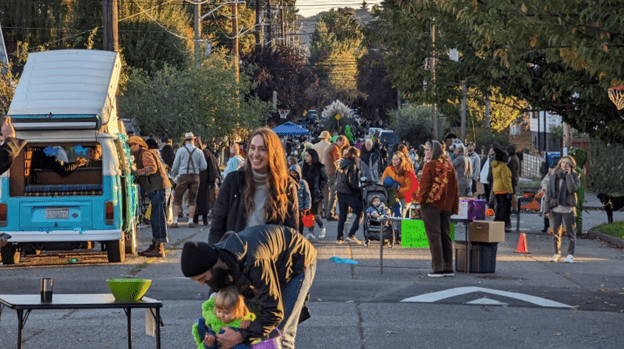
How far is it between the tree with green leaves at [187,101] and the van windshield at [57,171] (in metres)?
17.2

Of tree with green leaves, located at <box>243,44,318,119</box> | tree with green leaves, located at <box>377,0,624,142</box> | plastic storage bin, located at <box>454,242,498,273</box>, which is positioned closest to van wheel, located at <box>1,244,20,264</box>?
plastic storage bin, located at <box>454,242,498,273</box>

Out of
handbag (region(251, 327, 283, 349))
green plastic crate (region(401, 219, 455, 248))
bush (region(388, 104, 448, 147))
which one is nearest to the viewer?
handbag (region(251, 327, 283, 349))

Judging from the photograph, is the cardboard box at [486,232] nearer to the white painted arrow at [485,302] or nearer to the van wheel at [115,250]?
the white painted arrow at [485,302]

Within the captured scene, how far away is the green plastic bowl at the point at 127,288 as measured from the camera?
640 cm

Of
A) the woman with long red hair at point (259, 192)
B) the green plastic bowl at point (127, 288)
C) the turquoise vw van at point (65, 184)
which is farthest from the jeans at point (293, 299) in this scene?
the turquoise vw van at point (65, 184)

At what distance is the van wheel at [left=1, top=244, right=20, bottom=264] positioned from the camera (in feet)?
47.1

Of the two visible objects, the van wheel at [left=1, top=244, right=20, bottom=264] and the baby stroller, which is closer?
the van wheel at [left=1, top=244, right=20, bottom=264]

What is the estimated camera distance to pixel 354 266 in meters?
14.6

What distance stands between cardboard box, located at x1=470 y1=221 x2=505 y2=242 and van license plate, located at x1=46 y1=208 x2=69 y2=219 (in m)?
5.61

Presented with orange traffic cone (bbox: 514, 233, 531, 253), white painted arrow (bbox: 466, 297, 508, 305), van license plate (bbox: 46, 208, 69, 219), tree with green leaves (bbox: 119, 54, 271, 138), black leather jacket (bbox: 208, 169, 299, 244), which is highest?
tree with green leaves (bbox: 119, 54, 271, 138)

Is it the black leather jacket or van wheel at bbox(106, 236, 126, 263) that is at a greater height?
the black leather jacket

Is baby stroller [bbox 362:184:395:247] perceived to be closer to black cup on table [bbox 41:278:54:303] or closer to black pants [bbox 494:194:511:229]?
black pants [bbox 494:194:511:229]

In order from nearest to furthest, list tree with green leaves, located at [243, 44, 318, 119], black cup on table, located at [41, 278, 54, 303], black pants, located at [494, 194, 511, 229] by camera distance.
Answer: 1. black cup on table, located at [41, 278, 54, 303]
2. black pants, located at [494, 194, 511, 229]
3. tree with green leaves, located at [243, 44, 318, 119]

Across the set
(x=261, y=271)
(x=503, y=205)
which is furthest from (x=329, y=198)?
(x=261, y=271)
